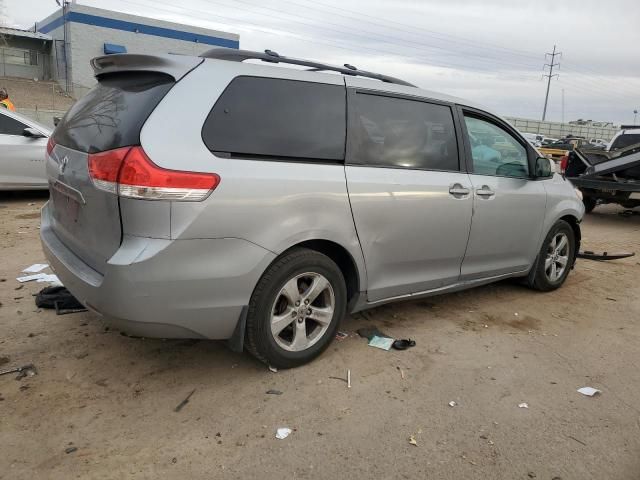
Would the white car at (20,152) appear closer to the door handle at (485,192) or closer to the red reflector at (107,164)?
the red reflector at (107,164)

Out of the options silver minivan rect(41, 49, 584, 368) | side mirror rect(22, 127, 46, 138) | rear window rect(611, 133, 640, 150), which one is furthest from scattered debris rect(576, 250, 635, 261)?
side mirror rect(22, 127, 46, 138)

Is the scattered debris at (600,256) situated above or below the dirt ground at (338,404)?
below

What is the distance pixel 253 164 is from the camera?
2973mm

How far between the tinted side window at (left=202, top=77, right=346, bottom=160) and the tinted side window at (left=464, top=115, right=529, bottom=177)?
140 centimetres

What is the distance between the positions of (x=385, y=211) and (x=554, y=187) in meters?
2.38

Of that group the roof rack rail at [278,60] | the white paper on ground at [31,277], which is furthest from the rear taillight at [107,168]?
the white paper on ground at [31,277]

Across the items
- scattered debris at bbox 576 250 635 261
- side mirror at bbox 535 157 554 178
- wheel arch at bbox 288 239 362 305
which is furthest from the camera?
scattered debris at bbox 576 250 635 261

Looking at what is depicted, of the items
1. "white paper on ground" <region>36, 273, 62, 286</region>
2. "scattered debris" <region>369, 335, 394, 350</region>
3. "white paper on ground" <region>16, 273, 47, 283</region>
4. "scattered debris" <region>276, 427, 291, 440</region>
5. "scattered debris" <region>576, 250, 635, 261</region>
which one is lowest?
"scattered debris" <region>576, 250, 635, 261</region>

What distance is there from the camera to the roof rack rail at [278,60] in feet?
10.7

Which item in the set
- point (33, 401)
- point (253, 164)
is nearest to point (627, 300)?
point (253, 164)

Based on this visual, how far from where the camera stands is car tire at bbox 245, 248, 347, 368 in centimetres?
310

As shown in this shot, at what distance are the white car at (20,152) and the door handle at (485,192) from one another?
719cm

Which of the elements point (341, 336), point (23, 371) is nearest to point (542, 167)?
point (341, 336)

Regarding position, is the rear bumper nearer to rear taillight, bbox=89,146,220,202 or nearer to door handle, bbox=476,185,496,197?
rear taillight, bbox=89,146,220,202
